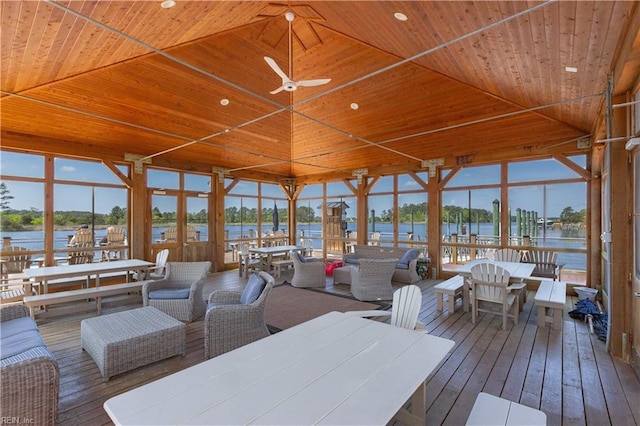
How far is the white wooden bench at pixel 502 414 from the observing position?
1641mm

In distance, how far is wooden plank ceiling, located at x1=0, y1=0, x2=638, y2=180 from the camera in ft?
9.63

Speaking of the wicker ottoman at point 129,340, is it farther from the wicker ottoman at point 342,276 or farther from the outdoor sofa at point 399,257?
the outdoor sofa at point 399,257

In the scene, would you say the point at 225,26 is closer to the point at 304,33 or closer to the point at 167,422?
the point at 304,33

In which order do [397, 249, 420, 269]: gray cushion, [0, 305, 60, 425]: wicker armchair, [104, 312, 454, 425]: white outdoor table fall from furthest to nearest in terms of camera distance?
1. [397, 249, 420, 269]: gray cushion
2. [0, 305, 60, 425]: wicker armchair
3. [104, 312, 454, 425]: white outdoor table

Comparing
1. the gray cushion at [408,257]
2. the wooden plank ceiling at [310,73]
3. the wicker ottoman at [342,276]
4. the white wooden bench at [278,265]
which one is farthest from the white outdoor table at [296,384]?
the white wooden bench at [278,265]

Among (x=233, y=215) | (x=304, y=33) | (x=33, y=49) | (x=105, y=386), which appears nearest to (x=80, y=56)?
(x=33, y=49)

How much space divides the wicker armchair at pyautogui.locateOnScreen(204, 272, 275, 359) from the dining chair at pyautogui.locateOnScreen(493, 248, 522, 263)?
5725mm

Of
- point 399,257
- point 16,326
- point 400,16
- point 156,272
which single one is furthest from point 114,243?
point 400,16

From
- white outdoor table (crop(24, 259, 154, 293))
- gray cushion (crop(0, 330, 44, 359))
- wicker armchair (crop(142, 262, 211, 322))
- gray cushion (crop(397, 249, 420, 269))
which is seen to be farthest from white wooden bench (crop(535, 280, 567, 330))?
white outdoor table (crop(24, 259, 154, 293))

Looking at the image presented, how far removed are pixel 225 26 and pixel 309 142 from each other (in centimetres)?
439

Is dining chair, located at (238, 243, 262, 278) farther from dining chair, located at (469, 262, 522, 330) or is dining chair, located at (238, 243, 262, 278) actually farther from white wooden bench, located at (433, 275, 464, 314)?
dining chair, located at (469, 262, 522, 330)

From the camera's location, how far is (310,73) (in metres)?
6.11

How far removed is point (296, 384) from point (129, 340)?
2460 mm

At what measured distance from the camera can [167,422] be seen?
3.85 feet
